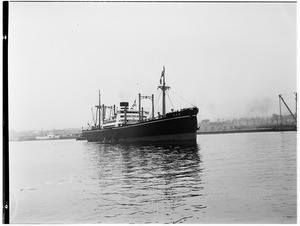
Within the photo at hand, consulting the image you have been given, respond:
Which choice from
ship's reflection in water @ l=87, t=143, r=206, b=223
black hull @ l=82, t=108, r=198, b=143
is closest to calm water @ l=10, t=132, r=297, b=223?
ship's reflection in water @ l=87, t=143, r=206, b=223

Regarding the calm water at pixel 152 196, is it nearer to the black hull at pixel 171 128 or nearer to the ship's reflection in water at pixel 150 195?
the ship's reflection in water at pixel 150 195

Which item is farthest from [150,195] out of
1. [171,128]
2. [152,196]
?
[171,128]

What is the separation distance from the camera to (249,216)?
4.58 metres

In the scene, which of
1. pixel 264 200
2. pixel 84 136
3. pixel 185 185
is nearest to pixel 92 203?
pixel 185 185

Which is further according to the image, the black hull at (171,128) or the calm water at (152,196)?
the black hull at (171,128)

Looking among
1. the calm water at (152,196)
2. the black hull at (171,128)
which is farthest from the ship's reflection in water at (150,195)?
the black hull at (171,128)

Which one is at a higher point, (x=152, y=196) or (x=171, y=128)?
(x=171, y=128)

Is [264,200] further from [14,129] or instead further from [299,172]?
[14,129]

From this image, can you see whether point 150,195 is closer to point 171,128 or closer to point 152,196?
point 152,196

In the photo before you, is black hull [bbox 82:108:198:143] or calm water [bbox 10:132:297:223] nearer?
calm water [bbox 10:132:297:223]

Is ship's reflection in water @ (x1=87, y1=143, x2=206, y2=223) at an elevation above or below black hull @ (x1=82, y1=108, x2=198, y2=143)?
below

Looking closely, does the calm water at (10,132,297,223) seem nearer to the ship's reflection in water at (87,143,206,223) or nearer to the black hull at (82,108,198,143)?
the ship's reflection in water at (87,143,206,223)

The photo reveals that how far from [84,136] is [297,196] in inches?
1281

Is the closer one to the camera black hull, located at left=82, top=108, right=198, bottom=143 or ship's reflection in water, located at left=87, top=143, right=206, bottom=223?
ship's reflection in water, located at left=87, top=143, right=206, bottom=223
